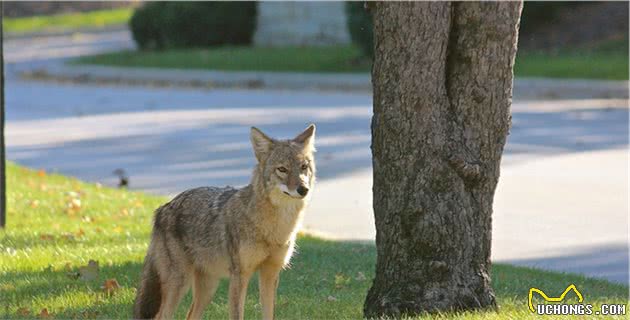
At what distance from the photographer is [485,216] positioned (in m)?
6.94

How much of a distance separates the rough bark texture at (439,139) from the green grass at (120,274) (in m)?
0.31

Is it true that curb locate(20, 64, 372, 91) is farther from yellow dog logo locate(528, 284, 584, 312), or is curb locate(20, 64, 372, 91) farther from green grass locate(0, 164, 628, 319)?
yellow dog logo locate(528, 284, 584, 312)

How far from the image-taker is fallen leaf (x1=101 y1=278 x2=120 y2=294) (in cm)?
786

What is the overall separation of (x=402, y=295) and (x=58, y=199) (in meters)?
6.20

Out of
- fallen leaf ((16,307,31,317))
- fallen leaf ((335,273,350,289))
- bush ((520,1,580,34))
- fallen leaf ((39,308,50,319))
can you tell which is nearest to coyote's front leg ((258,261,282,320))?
Answer: fallen leaf ((39,308,50,319))

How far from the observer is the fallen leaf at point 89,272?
825 centimetres

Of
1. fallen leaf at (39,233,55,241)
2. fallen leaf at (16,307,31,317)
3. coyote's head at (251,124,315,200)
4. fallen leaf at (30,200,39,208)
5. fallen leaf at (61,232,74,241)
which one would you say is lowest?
fallen leaf at (30,200,39,208)

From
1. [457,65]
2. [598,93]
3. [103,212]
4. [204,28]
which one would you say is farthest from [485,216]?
[204,28]

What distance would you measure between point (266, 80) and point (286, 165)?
68.5ft

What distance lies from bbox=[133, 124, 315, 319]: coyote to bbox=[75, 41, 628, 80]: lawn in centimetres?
1785

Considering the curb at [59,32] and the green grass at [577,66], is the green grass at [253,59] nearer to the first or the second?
the green grass at [577,66]

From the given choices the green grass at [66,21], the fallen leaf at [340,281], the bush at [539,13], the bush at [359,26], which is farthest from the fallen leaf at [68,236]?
the green grass at [66,21]

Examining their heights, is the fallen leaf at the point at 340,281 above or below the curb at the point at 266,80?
above

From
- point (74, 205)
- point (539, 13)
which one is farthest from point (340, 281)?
point (539, 13)
